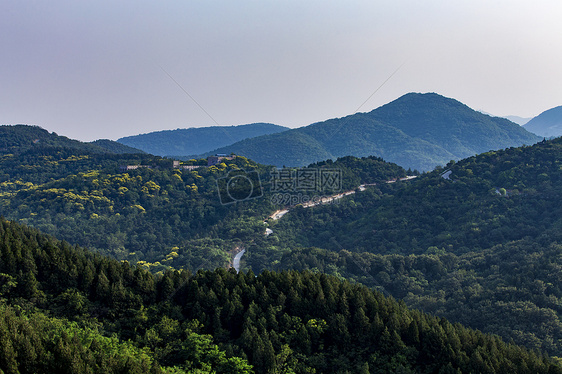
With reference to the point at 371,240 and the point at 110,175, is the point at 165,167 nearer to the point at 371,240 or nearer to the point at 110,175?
the point at 110,175

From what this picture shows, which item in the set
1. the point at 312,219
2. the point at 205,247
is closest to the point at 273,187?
the point at 312,219

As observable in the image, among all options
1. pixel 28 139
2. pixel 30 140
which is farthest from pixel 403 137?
pixel 28 139

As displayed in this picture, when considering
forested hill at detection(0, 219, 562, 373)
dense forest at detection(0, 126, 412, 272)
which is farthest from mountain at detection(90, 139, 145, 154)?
forested hill at detection(0, 219, 562, 373)

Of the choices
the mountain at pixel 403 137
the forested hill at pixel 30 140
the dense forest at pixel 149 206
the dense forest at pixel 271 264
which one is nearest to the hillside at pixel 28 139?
the forested hill at pixel 30 140

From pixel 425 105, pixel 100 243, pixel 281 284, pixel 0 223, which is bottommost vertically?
pixel 100 243

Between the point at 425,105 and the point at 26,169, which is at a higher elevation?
the point at 425,105

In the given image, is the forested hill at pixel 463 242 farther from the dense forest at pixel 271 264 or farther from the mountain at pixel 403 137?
the mountain at pixel 403 137
